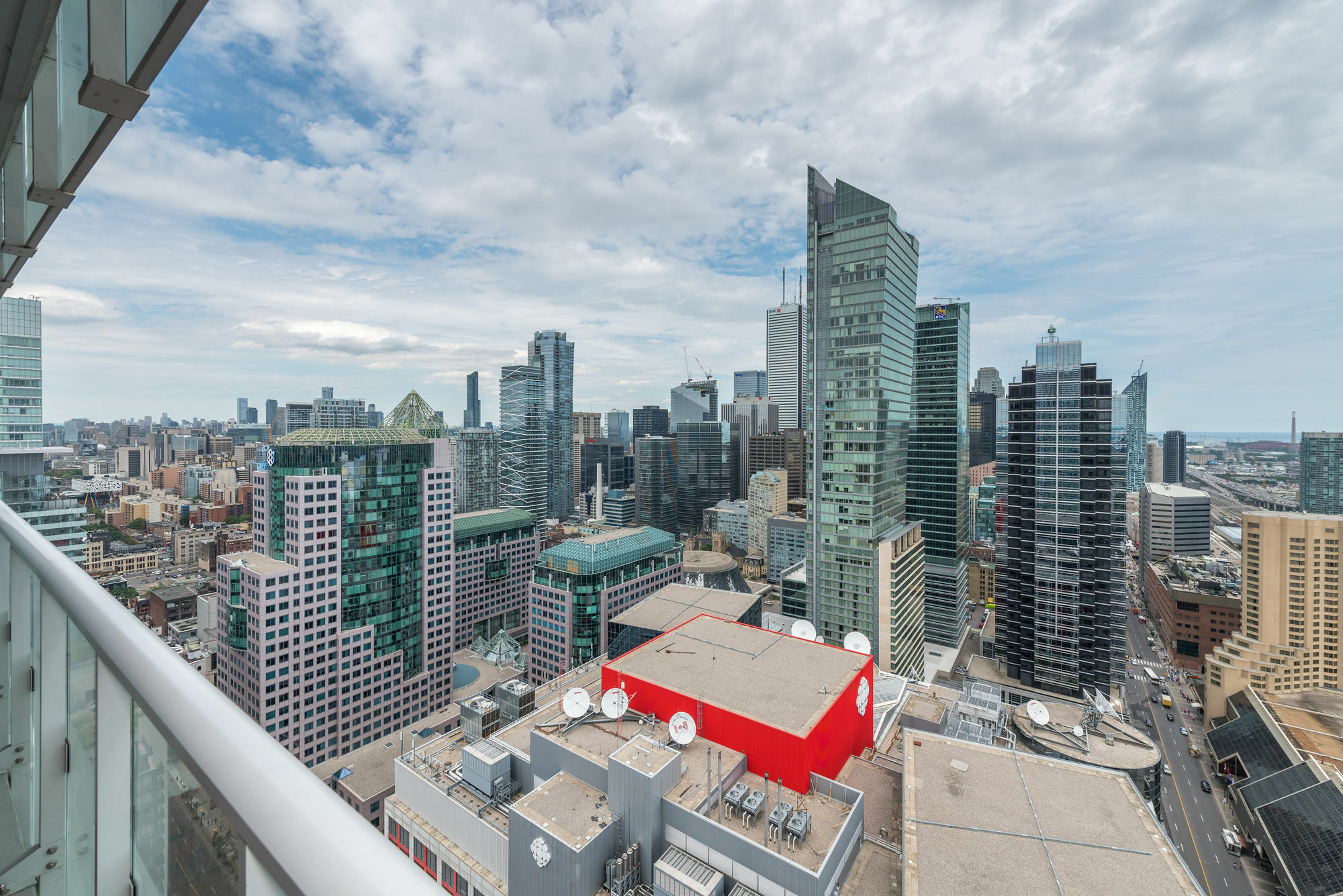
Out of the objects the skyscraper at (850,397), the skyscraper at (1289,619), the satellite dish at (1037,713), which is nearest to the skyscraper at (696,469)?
the skyscraper at (850,397)

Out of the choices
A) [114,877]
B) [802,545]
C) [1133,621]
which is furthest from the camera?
[802,545]

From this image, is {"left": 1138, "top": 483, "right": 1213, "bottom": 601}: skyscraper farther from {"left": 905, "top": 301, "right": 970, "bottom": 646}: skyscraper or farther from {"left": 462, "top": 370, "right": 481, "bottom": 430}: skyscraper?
{"left": 462, "top": 370, "right": 481, "bottom": 430}: skyscraper

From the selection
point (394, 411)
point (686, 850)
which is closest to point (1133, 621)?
point (686, 850)

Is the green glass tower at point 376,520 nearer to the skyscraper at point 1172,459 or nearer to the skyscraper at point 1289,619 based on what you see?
the skyscraper at point 1289,619

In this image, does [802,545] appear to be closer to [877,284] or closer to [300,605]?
[877,284]

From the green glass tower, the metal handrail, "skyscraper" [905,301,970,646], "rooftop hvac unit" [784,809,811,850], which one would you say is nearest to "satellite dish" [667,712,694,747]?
"rooftop hvac unit" [784,809,811,850]

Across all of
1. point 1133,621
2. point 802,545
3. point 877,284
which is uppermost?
point 877,284

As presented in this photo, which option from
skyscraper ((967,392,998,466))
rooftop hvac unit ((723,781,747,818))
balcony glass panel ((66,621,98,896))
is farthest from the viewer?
skyscraper ((967,392,998,466))
